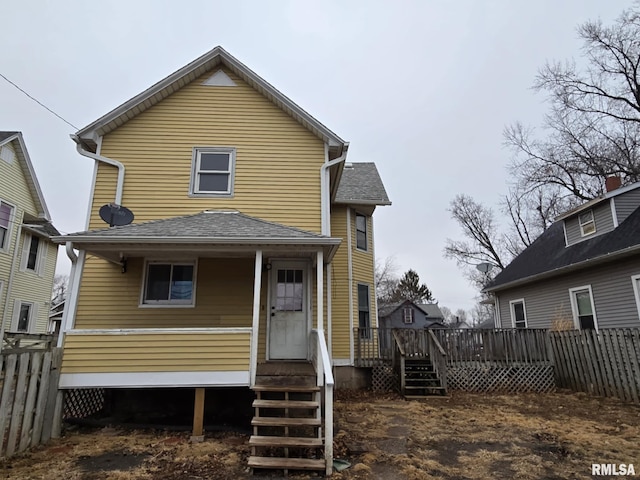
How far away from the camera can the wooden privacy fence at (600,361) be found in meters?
8.23

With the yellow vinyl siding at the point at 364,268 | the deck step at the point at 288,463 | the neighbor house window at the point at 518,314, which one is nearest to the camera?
the deck step at the point at 288,463

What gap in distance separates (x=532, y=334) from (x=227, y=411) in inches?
349

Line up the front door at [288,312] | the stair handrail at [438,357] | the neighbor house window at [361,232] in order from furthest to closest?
the neighbor house window at [361,232]
the stair handrail at [438,357]
the front door at [288,312]

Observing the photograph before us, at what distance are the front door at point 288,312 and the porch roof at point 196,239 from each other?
4.82 ft

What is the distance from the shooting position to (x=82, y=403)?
7359mm

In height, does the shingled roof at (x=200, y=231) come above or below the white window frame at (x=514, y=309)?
above

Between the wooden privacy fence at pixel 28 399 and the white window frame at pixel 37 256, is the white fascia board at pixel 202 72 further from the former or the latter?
the white window frame at pixel 37 256

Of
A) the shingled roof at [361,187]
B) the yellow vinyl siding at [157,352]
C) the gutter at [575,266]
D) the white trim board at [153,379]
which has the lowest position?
the white trim board at [153,379]

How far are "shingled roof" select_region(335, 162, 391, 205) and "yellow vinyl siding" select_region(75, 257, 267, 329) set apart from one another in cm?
484

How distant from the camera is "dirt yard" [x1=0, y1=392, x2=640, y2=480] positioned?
4.40m

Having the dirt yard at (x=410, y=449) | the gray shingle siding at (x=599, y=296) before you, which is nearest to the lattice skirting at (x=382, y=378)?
the dirt yard at (x=410, y=449)

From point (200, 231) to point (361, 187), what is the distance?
7.40 meters

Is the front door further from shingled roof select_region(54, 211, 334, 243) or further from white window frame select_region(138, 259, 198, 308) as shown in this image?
white window frame select_region(138, 259, 198, 308)

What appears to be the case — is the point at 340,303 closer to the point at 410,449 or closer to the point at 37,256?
the point at 410,449
